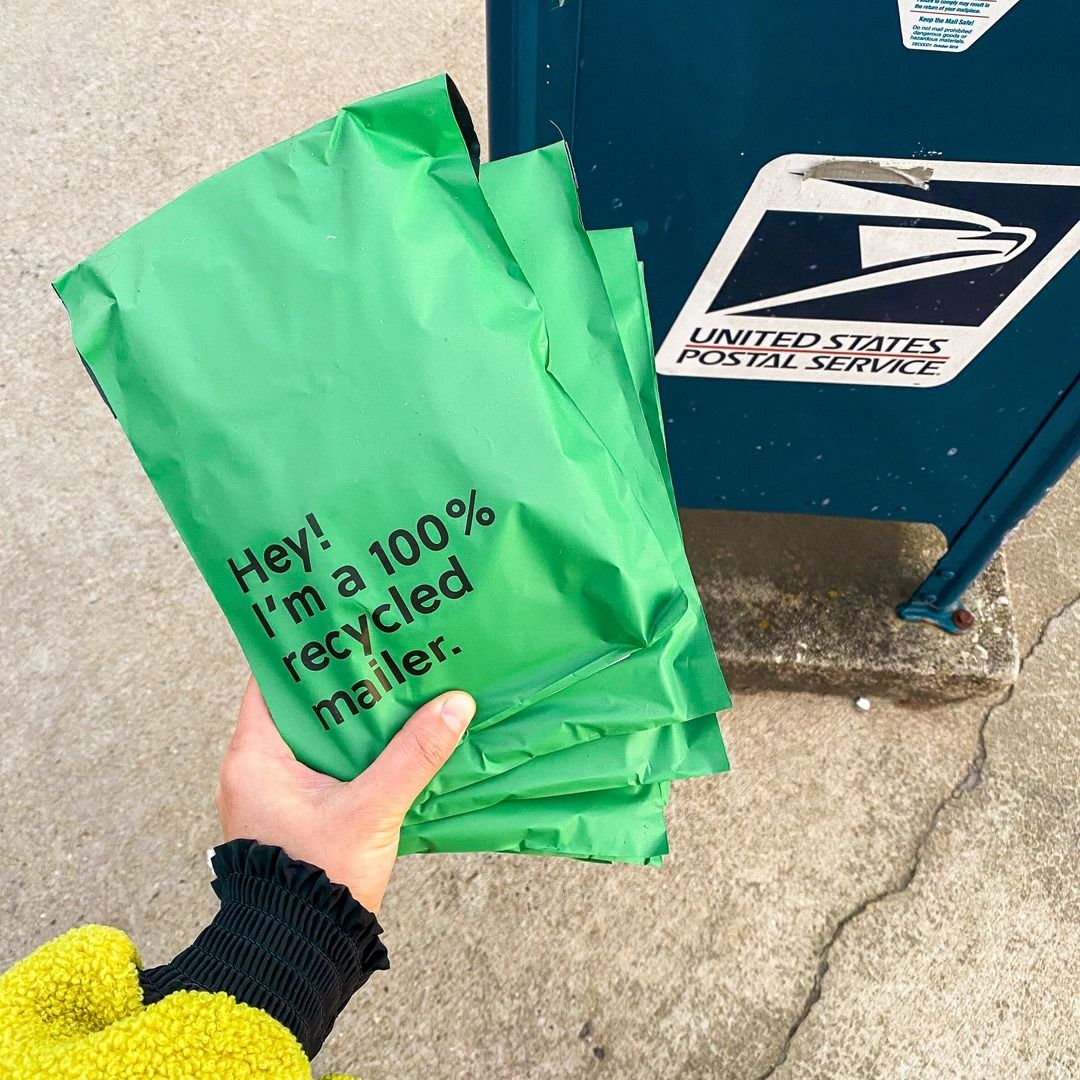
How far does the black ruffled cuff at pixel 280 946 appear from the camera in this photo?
0.85 m

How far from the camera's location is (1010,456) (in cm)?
154

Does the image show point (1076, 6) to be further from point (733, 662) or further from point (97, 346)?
point (733, 662)

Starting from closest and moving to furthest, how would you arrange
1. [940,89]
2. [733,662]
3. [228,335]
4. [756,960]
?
[228,335] < [940,89] < [756,960] < [733,662]

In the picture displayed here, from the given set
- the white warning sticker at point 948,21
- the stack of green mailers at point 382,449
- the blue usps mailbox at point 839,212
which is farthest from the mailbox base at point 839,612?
the white warning sticker at point 948,21

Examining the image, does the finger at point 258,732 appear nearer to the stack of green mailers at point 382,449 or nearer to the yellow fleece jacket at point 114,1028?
the stack of green mailers at point 382,449

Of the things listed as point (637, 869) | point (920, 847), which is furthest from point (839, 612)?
point (637, 869)

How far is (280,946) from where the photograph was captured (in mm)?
884

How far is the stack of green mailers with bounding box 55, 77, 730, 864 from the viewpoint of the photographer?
0.83 meters

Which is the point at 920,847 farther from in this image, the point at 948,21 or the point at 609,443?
the point at 948,21

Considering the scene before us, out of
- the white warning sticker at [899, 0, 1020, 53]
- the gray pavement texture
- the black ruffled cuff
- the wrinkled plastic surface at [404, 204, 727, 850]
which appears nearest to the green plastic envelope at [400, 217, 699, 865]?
the wrinkled plastic surface at [404, 204, 727, 850]

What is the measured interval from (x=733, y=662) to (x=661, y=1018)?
0.70 metres

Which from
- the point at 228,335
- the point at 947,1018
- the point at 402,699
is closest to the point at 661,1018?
the point at 947,1018

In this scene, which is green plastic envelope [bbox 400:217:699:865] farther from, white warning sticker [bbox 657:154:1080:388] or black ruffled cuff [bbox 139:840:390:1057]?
white warning sticker [bbox 657:154:1080:388]

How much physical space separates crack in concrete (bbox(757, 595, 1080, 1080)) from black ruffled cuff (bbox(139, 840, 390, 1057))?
3.20 ft
